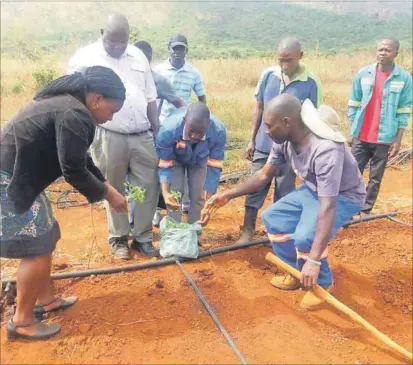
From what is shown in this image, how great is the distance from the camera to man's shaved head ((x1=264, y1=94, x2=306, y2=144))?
9.60ft

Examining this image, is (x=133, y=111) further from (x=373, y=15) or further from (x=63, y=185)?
(x=373, y=15)

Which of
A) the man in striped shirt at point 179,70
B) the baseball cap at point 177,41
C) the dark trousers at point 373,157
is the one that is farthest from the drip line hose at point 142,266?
the baseball cap at point 177,41

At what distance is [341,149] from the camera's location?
2.93m

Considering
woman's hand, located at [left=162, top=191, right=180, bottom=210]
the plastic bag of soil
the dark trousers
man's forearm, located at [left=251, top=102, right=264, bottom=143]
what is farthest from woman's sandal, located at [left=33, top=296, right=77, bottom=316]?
the dark trousers

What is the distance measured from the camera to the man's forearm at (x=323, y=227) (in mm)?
2875

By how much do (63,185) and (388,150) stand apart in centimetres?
429

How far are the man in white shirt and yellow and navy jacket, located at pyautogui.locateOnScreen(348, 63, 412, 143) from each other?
2.45 metres

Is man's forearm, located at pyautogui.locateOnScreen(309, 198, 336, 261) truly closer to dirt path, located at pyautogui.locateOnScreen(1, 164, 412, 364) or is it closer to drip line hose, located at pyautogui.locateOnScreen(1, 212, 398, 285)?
dirt path, located at pyautogui.locateOnScreen(1, 164, 412, 364)

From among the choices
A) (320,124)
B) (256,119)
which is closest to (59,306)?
(320,124)

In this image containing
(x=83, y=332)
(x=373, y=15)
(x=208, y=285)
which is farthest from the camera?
(x=373, y=15)

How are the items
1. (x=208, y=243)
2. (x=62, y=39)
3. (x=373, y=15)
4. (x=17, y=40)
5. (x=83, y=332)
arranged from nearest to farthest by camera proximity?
(x=83, y=332) → (x=208, y=243) → (x=17, y=40) → (x=62, y=39) → (x=373, y=15)

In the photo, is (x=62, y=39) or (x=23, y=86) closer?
(x=23, y=86)

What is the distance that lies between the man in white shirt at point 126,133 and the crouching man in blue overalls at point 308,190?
72cm

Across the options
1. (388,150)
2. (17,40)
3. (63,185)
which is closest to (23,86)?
(63,185)
